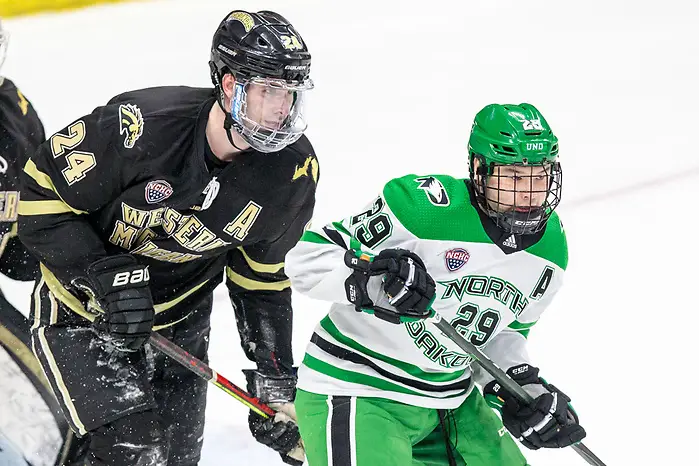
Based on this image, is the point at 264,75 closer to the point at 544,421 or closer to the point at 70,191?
the point at 70,191

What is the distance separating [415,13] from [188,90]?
121 inches

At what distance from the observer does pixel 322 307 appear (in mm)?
3930

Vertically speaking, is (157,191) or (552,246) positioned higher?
(552,246)

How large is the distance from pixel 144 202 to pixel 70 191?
17 centimetres

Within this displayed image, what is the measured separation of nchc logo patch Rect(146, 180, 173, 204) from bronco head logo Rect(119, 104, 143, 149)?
106 mm

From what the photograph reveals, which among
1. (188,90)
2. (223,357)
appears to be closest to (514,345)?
(188,90)

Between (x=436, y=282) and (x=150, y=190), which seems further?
(x=150, y=190)

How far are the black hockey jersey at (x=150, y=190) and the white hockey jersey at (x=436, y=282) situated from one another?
1.12ft

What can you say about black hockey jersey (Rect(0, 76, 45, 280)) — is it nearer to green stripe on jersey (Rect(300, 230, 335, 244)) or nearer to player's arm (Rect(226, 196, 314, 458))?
player's arm (Rect(226, 196, 314, 458))

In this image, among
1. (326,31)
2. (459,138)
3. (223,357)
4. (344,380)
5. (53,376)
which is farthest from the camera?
(326,31)

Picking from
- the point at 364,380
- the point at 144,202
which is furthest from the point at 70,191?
the point at 364,380

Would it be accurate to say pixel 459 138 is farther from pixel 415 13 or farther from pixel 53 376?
pixel 53 376

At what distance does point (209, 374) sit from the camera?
285 centimetres

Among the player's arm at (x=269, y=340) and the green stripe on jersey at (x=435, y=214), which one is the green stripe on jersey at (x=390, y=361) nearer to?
the green stripe on jersey at (x=435, y=214)
